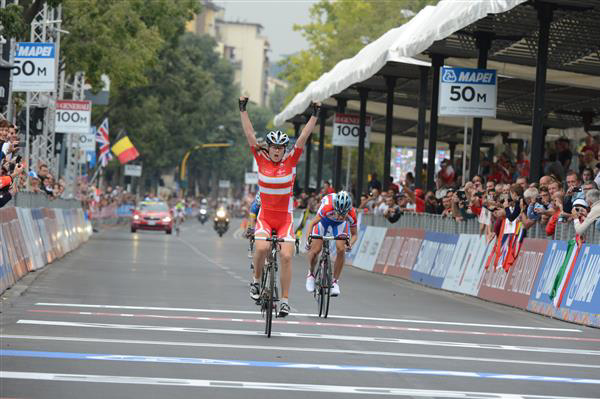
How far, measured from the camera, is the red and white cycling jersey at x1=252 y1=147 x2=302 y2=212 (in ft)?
53.1

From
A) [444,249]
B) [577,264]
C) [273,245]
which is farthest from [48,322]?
[444,249]

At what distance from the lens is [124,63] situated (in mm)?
55062

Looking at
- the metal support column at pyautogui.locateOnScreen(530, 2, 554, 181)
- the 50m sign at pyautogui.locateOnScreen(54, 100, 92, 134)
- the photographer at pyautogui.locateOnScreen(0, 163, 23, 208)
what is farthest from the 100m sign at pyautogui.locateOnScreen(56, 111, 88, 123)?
the photographer at pyautogui.locateOnScreen(0, 163, 23, 208)

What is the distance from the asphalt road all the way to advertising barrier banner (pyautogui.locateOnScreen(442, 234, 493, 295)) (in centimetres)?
57

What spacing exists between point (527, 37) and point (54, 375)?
19.5 meters

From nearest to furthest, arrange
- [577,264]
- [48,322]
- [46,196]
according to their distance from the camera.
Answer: [48,322] < [577,264] < [46,196]

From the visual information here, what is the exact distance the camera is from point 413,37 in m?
29.3

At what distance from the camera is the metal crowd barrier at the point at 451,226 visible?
20189 millimetres

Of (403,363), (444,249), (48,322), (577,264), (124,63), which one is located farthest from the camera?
(124,63)

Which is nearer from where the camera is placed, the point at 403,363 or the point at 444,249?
the point at 403,363

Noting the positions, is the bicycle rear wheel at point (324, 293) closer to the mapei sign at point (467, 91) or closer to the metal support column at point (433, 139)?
the mapei sign at point (467, 91)

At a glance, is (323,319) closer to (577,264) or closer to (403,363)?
(577,264)

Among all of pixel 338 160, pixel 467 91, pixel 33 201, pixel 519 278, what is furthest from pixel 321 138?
pixel 519 278

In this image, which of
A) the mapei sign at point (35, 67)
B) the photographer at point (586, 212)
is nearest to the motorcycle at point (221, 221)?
the mapei sign at point (35, 67)
